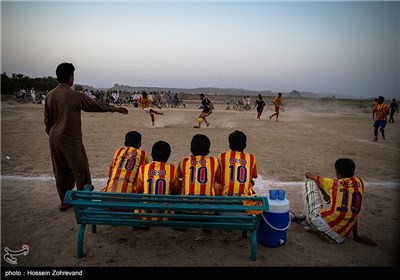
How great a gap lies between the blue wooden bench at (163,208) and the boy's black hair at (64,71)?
6.63 ft

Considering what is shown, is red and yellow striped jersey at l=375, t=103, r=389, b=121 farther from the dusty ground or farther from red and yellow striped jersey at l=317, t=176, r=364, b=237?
red and yellow striped jersey at l=317, t=176, r=364, b=237

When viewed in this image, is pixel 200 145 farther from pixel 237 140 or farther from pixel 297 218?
pixel 297 218

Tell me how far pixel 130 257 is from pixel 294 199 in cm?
321

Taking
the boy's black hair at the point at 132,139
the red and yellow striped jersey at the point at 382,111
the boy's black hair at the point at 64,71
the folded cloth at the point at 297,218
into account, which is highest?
the boy's black hair at the point at 64,71

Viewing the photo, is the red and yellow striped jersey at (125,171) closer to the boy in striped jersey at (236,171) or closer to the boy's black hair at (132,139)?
the boy's black hair at (132,139)

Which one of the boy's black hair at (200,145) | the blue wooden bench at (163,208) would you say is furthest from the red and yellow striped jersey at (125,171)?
the boy's black hair at (200,145)

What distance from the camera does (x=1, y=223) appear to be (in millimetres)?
4016

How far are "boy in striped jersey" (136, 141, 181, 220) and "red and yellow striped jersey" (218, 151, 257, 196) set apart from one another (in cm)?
61

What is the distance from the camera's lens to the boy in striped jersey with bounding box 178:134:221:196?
3.45m

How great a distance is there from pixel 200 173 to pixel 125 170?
102cm

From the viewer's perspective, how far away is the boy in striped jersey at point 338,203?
3438 mm

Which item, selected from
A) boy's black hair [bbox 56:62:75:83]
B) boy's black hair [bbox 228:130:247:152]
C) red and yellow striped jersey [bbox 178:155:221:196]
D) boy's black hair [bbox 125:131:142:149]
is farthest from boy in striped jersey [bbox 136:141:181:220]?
boy's black hair [bbox 56:62:75:83]
